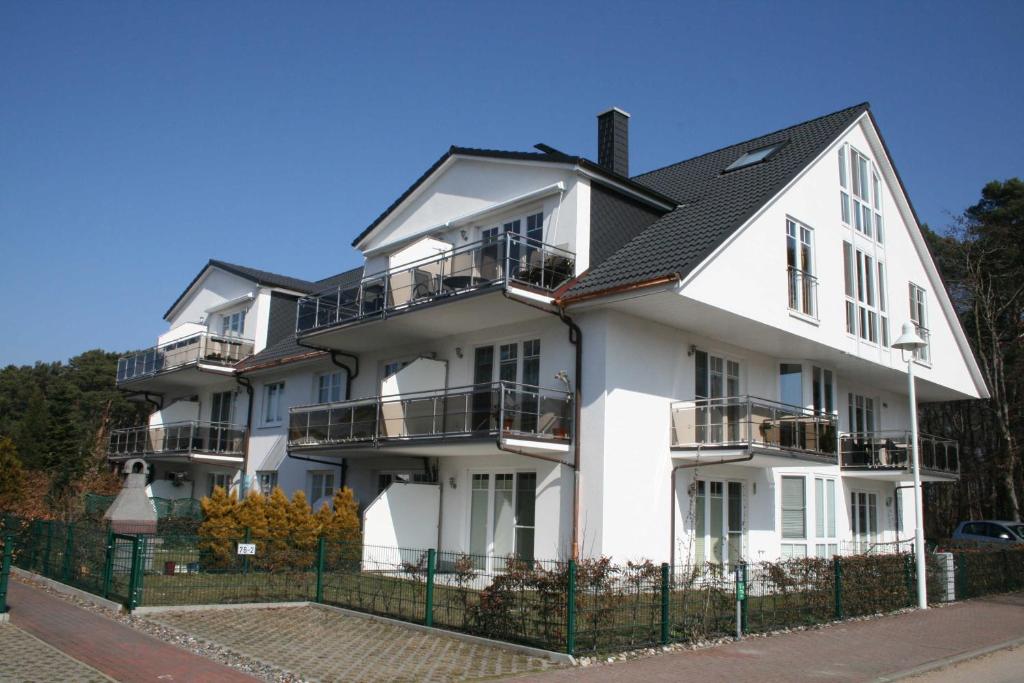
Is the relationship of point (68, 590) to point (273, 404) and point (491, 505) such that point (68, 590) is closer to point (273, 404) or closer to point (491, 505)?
point (491, 505)

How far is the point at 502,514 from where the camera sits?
18672 mm

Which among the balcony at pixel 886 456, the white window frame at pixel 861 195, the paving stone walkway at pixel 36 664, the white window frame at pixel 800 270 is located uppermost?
the white window frame at pixel 861 195

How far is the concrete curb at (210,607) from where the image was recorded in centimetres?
1334

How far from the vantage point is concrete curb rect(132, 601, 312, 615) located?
43.8ft

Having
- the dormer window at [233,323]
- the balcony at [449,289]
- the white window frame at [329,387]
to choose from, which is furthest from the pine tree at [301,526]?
the dormer window at [233,323]

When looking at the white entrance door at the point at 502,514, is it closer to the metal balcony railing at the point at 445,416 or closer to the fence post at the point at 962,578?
the metal balcony railing at the point at 445,416

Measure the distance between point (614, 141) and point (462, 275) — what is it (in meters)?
7.30

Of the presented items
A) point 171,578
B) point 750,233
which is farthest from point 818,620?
point 171,578

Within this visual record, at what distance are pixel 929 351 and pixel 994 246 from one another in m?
13.8

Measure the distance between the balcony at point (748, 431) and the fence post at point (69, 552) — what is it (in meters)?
11.8

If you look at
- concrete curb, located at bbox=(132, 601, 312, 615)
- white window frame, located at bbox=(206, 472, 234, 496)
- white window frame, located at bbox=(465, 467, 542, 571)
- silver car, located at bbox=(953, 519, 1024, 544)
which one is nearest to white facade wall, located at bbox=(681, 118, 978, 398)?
silver car, located at bbox=(953, 519, 1024, 544)

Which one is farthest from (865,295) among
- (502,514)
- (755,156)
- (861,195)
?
(502,514)

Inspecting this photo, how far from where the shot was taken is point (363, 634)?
12305 mm

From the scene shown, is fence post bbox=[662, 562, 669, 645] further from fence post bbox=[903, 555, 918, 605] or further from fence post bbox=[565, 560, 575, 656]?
fence post bbox=[903, 555, 918, 605]
